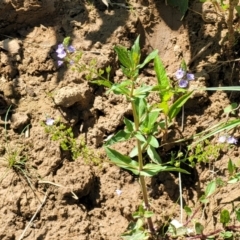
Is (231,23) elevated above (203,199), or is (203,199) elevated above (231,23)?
(231,23)

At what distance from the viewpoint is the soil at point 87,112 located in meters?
2.40

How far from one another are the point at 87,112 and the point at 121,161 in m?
0.45

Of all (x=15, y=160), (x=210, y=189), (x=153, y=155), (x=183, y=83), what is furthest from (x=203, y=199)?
(x=15, y=160)

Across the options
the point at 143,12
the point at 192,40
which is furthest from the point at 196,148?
the point at 143,12

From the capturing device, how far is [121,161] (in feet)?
7.34

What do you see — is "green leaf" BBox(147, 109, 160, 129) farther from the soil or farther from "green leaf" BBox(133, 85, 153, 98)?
the soil

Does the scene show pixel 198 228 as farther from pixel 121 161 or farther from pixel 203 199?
pixel 121 161

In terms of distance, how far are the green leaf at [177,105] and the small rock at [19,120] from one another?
654 millimetres

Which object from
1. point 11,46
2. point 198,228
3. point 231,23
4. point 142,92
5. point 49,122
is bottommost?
point 198,228

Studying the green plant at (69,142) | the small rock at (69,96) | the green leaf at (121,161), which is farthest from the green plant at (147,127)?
the small rock at (69,96)

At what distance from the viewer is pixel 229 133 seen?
256 cm

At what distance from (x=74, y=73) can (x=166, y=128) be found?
52 centimetres

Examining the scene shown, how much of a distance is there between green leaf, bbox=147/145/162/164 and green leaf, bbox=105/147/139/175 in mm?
90

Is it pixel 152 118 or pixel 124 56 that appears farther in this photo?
pixel 152 118
